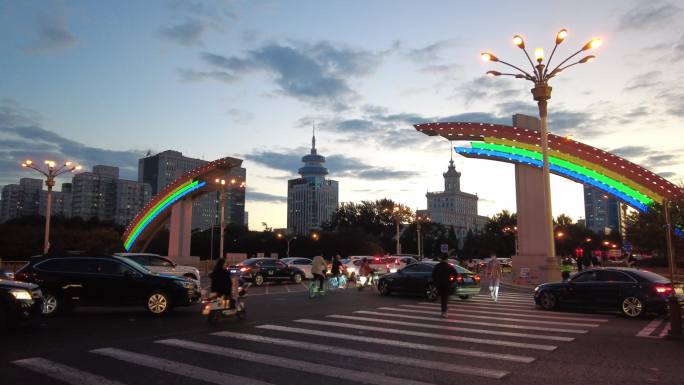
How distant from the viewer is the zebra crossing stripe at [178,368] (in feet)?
22.6

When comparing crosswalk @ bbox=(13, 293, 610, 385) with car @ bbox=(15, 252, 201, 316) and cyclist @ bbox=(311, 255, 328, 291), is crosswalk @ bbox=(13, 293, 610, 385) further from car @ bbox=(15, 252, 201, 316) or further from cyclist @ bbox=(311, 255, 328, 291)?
cyclist @ bbox=(311, 255, 328, 291)

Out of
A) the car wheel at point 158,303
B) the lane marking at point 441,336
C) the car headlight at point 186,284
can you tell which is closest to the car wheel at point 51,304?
the car wheel at point 158,303

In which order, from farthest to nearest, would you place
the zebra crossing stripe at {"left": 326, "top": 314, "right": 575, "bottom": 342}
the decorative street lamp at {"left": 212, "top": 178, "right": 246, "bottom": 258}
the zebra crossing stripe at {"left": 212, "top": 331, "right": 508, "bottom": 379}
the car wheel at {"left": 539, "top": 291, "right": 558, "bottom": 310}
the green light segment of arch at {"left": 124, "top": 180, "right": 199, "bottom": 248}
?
the green light segment of arch at {"left": 124, "top": 180, "right": 199, "bottom": 248}
the decorative street lamp at {"left": 212, "top": 178, "right": 246, "bottom": 258}
the car wheel at {"left": 539, "top": 291, "right": 558, "bottom": 310}
the zebra crossing stripe at {"left": 326, "top": 314, "right": 575, "bottom": 342}
the zebra crossing stripe at {"left": 212, "top": 331, "right": 508, "bottom": 379}

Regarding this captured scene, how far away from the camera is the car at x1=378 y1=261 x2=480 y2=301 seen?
19.1m

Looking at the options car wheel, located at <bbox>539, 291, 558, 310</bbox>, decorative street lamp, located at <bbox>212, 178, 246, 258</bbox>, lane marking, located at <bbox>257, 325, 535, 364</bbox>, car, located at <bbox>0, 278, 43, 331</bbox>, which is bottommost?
lane marking, located at <bbox>257, 325, 535, 364</bbox>

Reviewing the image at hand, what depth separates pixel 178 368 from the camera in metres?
7.58

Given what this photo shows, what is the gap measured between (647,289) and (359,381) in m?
10.8

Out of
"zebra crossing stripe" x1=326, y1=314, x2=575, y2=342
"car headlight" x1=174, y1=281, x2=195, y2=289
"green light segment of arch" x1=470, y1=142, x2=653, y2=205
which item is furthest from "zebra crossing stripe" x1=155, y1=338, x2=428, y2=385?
"green light segment of arch" x1=470, y1=142, x2=653, y2=205

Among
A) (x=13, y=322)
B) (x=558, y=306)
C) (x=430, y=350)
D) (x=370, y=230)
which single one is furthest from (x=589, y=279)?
(x=370, y=230)

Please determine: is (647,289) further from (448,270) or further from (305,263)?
(305,263)

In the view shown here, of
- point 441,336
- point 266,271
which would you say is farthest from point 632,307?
point 266,271

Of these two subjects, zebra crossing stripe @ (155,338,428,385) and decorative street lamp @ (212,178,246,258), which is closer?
zebra crossing stripe @ (155,338,428,385)

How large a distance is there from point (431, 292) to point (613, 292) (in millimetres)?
6567

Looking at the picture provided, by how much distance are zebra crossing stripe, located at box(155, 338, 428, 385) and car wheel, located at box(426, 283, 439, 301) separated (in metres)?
11.4
